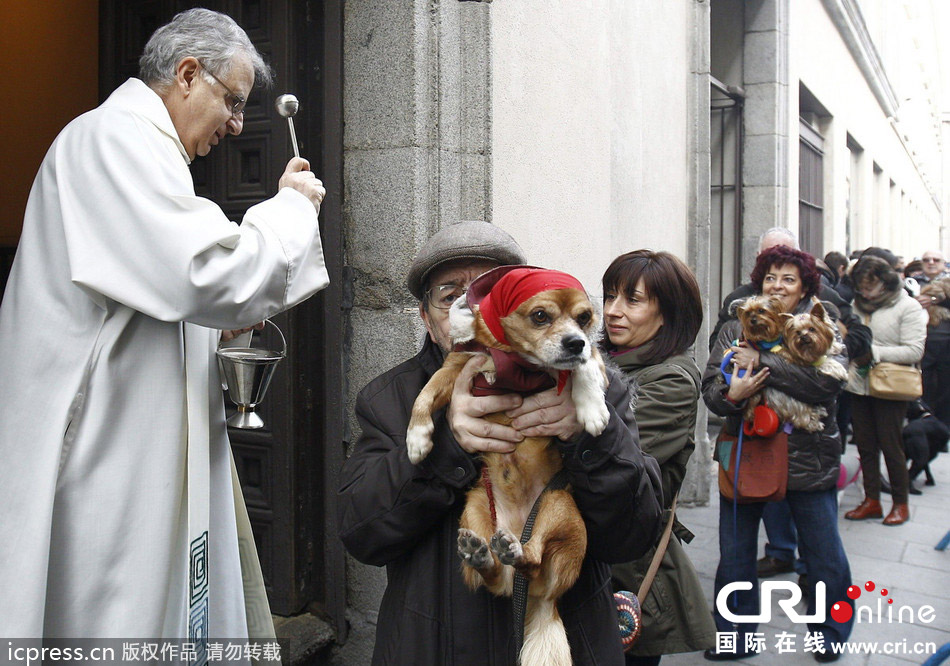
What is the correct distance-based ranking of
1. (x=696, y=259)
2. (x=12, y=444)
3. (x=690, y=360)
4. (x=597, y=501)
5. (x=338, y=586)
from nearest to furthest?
1. (x=597, y=501)
2. (x=12, y=444)
3. (x=690, y=360)
4. (x=338, y=586)
5. (x=696, y=259)

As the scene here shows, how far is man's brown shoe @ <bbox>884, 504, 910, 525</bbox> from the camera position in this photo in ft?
21.9

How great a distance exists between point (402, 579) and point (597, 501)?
536 mm

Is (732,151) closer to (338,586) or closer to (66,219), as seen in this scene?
(338,586)

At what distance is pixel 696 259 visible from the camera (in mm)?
7109

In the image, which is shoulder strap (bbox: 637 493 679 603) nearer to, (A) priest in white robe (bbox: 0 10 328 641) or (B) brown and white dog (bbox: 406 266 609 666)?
(B) brown and white dog (bbox: 406 266 609 666)

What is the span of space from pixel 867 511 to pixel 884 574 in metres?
1.44

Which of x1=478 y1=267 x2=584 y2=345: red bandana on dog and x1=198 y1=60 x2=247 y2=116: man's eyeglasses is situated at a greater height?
x1=198 y1=60 x2=247 y2=116: man's eyeglasses

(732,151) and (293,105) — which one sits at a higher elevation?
(732,151)

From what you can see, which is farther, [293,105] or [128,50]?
[128,50]

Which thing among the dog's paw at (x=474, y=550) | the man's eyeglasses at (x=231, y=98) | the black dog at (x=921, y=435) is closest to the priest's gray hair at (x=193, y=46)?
the man's eyeglasses at (x=231, y=98)

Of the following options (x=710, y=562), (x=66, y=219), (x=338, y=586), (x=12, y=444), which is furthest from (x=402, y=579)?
(x=710, y=562)

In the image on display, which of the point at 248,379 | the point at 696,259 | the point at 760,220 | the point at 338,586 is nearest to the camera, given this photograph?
the point at 248,379

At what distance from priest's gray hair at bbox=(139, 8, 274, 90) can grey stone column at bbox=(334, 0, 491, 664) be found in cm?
120

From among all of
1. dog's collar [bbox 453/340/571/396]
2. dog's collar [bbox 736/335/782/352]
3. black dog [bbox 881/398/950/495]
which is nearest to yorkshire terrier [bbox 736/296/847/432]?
dog's collar [bbox 736/335/782/352]
